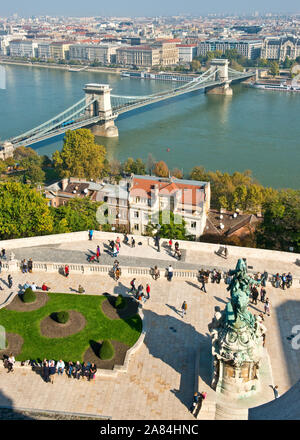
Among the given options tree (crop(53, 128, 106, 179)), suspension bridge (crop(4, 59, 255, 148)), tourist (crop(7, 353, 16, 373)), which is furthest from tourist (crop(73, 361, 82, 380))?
suspension bridge (crop(4, 59, 255, 148))

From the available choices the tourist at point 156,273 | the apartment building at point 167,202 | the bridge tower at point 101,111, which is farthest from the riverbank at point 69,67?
the tourist at point 156,273

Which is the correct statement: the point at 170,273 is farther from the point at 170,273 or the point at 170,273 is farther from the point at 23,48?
the point at 23,48

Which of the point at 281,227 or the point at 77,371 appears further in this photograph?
the point at 281,227

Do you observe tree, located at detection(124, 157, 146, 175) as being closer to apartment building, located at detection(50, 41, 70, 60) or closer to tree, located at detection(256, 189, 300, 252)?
tree, located at detection(256, 189, 300, 252)

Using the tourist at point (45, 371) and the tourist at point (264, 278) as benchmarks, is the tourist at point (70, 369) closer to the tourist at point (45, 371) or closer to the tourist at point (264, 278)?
the tourist at point (45, 371)

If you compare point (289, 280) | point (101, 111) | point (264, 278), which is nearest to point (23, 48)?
point (101, 111)
